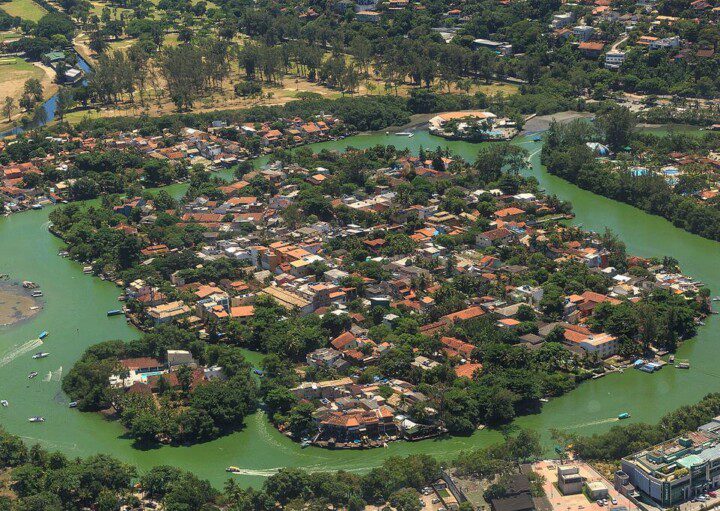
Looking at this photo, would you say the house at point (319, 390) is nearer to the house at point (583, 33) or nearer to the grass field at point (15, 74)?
the grass field at point (15, 74)

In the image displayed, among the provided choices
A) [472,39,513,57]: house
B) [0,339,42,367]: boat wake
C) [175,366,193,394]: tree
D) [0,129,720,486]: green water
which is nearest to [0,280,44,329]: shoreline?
[0,129,720,486]: green water

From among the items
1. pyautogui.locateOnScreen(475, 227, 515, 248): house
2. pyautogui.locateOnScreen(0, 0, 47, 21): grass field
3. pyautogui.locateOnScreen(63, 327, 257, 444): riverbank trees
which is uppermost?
pyautogui.locateOnScreen(475, 227, 515, 248): house

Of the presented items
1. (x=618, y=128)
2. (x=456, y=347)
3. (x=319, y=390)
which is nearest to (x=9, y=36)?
(x=618, y=128)

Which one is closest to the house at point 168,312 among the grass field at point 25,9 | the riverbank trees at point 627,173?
the riverbank trees at point 627,173

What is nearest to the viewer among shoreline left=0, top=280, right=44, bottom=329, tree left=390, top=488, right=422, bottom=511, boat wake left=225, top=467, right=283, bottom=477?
tree left=390, top=488, right=422, bottom=511

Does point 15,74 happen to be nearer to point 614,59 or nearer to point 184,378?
point 614,59

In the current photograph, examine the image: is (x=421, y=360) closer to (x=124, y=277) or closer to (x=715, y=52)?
(x=124, y=277)

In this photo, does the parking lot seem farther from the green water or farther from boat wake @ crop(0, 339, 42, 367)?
boat wake @ crop(0, 339, 42, 367)
